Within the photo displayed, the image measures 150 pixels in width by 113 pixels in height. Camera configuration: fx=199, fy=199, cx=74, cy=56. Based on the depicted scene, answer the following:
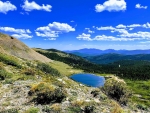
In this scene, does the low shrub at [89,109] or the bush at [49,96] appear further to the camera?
the bush at [49,96]

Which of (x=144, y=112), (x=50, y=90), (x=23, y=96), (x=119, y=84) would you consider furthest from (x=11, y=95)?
(x=144, y=112)

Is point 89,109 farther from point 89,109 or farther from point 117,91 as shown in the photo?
point 117,91

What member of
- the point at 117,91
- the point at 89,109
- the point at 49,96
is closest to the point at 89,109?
the point at 89,109

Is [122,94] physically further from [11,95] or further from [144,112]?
[11,95]

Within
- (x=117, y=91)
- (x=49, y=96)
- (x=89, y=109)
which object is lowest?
(x=89, y=109)

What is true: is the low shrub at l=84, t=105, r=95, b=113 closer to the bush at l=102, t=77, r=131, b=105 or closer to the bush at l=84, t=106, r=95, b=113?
the bush at l=84, t=106, r=95, b=113

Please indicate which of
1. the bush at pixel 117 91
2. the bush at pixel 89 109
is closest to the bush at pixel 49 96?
the bush at pixel 89 109

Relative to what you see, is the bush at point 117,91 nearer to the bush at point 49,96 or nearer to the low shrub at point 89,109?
the bush at point 49,96

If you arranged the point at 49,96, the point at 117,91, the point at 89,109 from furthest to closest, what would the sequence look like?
1. the point at 117,91
2. the point at 49,96
3. the point at 89,109

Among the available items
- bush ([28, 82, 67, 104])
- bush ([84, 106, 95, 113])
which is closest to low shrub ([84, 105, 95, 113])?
bush ([84, 106, 95, 113])

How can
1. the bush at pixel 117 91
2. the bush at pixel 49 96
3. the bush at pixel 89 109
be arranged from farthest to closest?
the bush at pixel 117 91
the bush at pixel 49 96
the bush at pixel 89 109

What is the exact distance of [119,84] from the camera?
94.3 ft

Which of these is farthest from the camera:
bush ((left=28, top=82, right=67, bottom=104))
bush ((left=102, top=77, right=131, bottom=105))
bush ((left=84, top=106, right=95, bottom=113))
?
bush ((left=102, top=77, right=131, bottom=105))

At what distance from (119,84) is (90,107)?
1032cm
